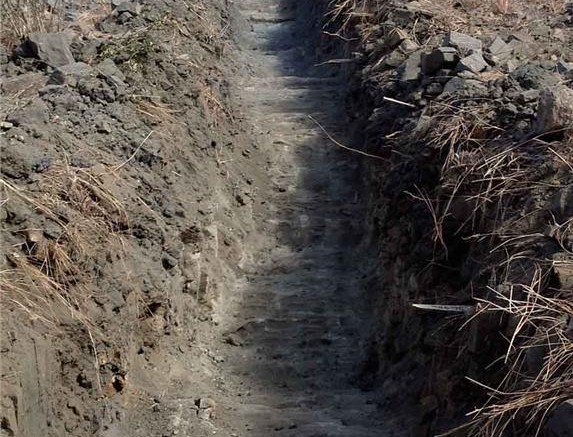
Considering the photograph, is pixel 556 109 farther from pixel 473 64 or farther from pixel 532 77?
pixel 473 64

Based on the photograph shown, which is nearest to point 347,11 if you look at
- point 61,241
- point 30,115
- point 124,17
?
point 124,17

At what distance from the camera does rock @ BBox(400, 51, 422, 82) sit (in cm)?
683

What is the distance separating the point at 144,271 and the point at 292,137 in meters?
3.78

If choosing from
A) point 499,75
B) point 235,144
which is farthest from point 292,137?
point 499,75

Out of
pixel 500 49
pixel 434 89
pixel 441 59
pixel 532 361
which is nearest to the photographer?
pixel 532 361

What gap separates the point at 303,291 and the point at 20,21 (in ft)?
9.43

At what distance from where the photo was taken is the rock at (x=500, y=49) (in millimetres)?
6575

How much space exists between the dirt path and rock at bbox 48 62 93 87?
1.88 metres

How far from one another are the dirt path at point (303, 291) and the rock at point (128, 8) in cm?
168

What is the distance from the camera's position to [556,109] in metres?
4.67

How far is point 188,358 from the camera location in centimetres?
533

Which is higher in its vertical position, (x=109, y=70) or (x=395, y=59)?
(x=109, y=70)

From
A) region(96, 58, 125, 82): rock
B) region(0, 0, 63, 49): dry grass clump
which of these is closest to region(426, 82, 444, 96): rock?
region(96, 58, 125, 82): rock

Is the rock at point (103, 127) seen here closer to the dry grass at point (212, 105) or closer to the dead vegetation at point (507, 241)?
the dry grass at point (212, 105)
